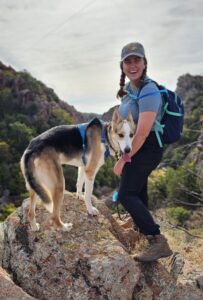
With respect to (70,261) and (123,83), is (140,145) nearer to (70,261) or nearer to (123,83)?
(123,83)

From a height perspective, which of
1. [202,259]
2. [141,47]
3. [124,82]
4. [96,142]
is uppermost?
[141,47]

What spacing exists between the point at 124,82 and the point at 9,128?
63570mm

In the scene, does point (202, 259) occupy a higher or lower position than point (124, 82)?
lower

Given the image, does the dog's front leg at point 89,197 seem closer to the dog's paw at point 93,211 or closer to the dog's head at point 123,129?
the dog's paw at point 93,211

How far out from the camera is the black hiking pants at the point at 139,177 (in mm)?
5250

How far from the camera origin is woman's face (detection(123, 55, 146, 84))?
16.6ft

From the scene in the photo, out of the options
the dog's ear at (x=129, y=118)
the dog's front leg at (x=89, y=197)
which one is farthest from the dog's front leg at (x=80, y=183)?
the dog's ear at (x=129, y=118)

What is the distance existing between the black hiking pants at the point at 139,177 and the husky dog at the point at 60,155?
246 millimetres

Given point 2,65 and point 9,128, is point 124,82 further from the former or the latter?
point 2,65

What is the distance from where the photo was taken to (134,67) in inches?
201

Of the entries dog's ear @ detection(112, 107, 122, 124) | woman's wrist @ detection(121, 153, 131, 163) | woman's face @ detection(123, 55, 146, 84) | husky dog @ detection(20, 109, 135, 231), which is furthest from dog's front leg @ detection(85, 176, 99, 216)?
woman's face @ detection(123, 55, 146, 84)

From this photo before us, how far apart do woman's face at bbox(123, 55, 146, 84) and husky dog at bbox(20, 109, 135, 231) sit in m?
0.52

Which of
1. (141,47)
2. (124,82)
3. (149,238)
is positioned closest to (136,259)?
(149,238)

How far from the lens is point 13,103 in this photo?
77.6 m
